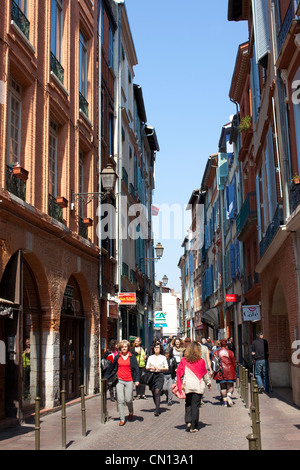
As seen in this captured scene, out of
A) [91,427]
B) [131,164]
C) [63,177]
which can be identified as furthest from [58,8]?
[131,164]

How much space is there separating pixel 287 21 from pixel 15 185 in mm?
7185

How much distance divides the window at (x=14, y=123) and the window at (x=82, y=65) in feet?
18.1

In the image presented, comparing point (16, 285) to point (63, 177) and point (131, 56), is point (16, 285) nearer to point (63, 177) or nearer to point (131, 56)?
point (63, 177)

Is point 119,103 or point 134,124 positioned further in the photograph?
point 134,124

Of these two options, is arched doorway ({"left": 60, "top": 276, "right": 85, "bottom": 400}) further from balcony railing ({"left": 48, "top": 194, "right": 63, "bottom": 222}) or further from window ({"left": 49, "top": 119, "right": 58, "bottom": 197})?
window ({"left": 49, "top": 119, "right": 58, "bottom": 197})

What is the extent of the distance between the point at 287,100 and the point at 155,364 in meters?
6.84

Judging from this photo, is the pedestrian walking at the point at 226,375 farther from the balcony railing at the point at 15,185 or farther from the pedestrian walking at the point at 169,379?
the balcony railing at the point at 15,185

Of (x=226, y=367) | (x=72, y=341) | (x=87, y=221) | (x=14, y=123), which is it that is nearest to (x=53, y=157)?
(x=87, y=221)

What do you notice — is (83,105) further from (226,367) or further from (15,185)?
(226,367)

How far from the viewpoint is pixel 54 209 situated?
14828mm

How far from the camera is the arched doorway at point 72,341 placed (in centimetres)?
1586

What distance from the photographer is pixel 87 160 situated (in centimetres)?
1859

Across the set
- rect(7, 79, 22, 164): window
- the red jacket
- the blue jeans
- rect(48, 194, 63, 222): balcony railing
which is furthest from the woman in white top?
rect(7, 79, 22, 164): window

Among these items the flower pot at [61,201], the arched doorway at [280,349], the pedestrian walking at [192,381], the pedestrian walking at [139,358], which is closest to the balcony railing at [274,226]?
A: the arched doorway at [280,349]
